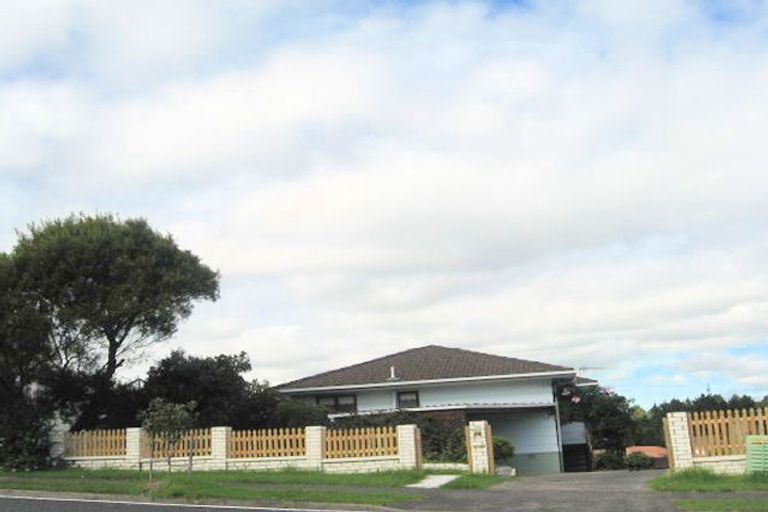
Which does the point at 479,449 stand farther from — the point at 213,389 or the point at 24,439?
the point at 24,439

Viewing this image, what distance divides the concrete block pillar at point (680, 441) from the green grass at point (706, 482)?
A: 0.33m

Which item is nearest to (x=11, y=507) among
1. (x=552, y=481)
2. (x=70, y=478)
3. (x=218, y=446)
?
(x=70, y=478)

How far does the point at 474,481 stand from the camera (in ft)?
57.3

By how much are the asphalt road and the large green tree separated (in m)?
9.66

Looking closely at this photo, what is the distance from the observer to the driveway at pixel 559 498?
13.1 meters

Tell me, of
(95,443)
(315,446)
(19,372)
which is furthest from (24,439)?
(315,446)

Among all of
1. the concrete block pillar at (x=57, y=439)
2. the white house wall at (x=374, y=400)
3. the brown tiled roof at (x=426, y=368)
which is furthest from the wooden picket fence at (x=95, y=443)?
the white house wall at (x=374, y=400)

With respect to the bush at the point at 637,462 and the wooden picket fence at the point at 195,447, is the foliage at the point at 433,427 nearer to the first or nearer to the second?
the wooden picket fence at the point at 195,447

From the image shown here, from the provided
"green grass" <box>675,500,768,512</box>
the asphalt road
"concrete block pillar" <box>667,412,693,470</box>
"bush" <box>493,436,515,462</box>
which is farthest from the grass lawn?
"bush" <box>493,436,515,462</box>

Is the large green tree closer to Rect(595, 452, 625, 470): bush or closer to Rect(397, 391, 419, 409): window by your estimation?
Rect(397, 391, 419, 409): window

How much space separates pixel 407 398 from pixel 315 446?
11242mm

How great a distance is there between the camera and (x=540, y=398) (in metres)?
31.3

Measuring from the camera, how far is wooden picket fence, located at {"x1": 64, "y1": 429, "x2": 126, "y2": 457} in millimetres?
23578

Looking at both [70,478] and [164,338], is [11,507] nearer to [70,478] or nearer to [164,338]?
[70,478]
